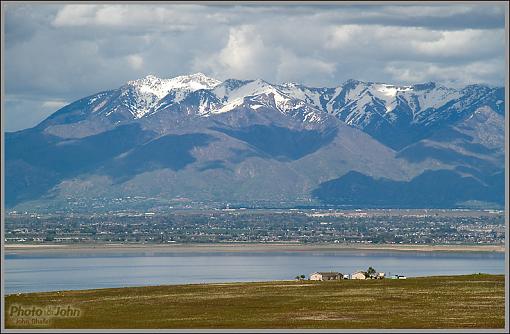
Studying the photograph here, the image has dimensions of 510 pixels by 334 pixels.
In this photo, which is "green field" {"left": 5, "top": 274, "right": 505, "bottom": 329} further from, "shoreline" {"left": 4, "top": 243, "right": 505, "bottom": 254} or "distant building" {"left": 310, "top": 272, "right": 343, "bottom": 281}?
"shoreline" {"left": 4, "top": 243, "right": 505, "bottom": 254}

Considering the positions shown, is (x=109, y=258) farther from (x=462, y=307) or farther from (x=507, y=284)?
(x=507, y=284)

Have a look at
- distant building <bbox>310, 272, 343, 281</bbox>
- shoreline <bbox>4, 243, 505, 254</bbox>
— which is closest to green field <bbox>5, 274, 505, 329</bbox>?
distant building <bbox>310, 272, 343, 281</bbox>

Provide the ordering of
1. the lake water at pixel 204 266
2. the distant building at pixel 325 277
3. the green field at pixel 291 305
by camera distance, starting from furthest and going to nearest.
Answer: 1. the lake water at pixel 204 266
2. the distant building at pixel 325 277
3. the green field at pixel 291 305

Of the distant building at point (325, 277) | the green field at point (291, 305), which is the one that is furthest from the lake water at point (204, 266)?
the green field at point (291, 305)

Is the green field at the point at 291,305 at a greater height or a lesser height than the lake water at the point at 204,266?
greater

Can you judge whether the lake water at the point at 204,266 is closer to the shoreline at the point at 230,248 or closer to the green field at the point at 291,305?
the shoreline at the point at 230,248
